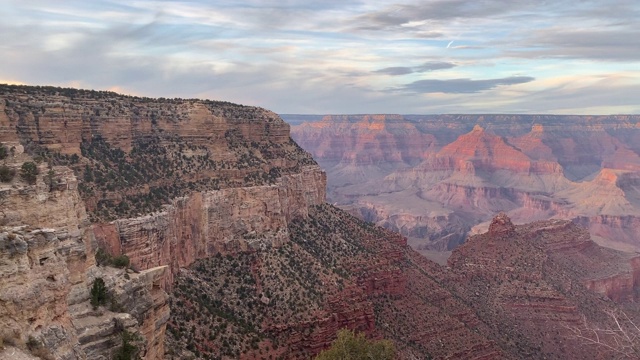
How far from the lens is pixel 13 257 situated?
50.9 feet

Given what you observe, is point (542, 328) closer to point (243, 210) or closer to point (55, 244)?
point (243, 210)

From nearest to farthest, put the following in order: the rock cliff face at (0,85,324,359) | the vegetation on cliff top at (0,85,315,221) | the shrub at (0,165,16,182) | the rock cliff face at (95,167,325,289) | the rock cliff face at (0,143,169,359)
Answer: the rock cliff face at (0,143,169,359) < the rock cliff face at (0,85,324,359) < the shrub at (0,165,16,182) < the rock cliff face at (95,167,325,289) < the vegetation on cliff top at (0,85,315,221)

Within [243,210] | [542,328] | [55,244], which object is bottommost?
[542,328]

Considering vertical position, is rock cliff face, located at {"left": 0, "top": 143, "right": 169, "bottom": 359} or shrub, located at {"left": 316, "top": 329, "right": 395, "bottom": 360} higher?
rock cliff face, located at {"left": 0, "top": 143, "right": 169, "bottom": 359}

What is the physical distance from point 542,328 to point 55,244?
62187mm

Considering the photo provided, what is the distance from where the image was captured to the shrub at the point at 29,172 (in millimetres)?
20875

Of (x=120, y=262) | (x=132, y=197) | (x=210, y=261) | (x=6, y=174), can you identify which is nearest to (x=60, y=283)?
(x=6, y=174)

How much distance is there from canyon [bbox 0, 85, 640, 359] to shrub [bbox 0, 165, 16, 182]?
0.56 m

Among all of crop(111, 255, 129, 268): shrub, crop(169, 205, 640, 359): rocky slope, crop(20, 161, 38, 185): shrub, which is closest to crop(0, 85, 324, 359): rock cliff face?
crop(20, 161, 38, 185): shrub

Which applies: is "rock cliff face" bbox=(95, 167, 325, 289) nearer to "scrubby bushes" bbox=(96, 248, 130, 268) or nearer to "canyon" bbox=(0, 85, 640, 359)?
"canyon" bbox=(0, 85, 640, 359)

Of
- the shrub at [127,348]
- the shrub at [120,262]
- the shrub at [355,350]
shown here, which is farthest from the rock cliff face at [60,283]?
the shrub at [355,350]

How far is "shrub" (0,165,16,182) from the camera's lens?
19969 mm

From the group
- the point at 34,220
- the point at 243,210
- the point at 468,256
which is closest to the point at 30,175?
the point at 34,220

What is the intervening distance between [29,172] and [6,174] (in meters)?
1.14
